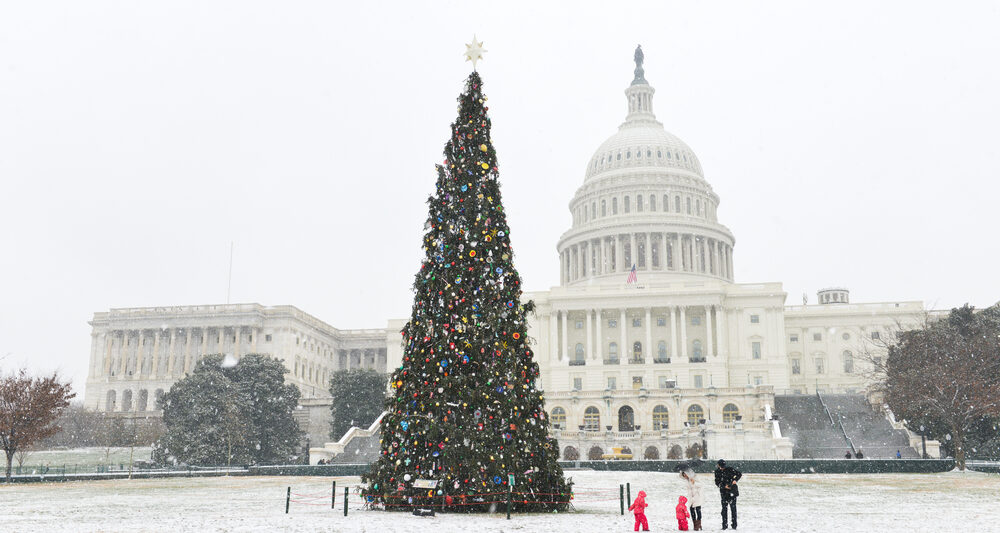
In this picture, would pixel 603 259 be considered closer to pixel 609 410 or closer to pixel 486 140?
pixel 609 410

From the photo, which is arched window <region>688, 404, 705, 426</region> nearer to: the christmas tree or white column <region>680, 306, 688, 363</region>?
white column <region>680, 306, 688, 363</region>

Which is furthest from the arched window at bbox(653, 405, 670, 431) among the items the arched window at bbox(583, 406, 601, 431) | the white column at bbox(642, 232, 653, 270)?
the white column at bbox(642, 232, 653, 270)

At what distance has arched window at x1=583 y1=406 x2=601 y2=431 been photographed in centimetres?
8212

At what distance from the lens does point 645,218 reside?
386 ft

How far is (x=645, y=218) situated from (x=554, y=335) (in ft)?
77.0

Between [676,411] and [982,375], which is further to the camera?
[676,411]

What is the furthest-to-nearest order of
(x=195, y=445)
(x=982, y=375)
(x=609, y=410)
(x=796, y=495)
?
1. (x=609, y=410)
2. (x=195, y=445)
3. (x=982, y=375)
4. (x=796, y=495)

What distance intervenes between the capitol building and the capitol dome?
20 centimetres

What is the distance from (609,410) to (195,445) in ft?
109

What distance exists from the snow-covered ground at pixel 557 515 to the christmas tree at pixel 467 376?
0.81m

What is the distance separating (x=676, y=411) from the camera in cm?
8025

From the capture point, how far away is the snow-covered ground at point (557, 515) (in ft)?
65.2

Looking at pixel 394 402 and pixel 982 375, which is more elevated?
pixel 982 375

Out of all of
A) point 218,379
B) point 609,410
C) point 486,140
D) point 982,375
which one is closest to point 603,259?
point 609,410
